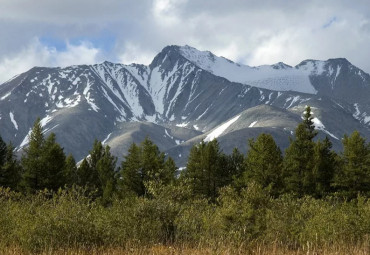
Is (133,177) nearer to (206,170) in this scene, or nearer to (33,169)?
(206,170)

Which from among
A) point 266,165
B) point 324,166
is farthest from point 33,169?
point 324,166

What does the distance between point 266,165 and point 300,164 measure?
166 inches

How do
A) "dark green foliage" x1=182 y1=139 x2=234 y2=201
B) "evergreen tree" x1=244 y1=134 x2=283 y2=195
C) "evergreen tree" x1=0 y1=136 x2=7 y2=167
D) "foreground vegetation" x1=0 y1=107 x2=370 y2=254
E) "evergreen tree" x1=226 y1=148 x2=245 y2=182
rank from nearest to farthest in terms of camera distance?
"foreground vegetation" x1=0 y1=107 x2=370 y2=254, "evergreen tree" x1=244 y1=134 x2=283 y2=195, "evergreen tree" x1=0 y1=136 x2=7 y2=167, "dark green foliage" x1=182 y1=139 x2=234 y2=201, "evergreen tree" x1=226 y1=148 x2=245 y2=182

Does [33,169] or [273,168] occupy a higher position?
[33,169]

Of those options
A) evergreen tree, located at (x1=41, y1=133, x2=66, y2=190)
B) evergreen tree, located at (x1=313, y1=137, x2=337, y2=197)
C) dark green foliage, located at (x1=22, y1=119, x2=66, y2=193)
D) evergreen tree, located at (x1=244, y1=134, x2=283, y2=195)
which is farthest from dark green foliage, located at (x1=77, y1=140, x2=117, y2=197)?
evergreen tree, located at (x1=313, y1=137, x2=337, y2=197)

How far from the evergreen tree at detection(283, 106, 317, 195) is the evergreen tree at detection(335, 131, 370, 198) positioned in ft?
10.5

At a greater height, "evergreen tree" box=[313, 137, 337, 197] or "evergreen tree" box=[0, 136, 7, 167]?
"evergreen tree" box=[0, 136, 7, 167]

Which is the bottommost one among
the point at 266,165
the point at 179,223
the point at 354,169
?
the point at 179,223

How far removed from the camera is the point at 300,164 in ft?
171

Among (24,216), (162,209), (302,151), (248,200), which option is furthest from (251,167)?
(24,216)

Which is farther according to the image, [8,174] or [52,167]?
[8,174]

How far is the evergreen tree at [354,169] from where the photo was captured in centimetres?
4959

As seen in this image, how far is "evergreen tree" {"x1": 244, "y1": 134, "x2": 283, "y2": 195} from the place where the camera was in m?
50.8

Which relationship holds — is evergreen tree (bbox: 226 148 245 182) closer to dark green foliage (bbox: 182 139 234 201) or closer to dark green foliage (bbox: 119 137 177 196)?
dark green foliage (bbox: 182 139 234 201)
